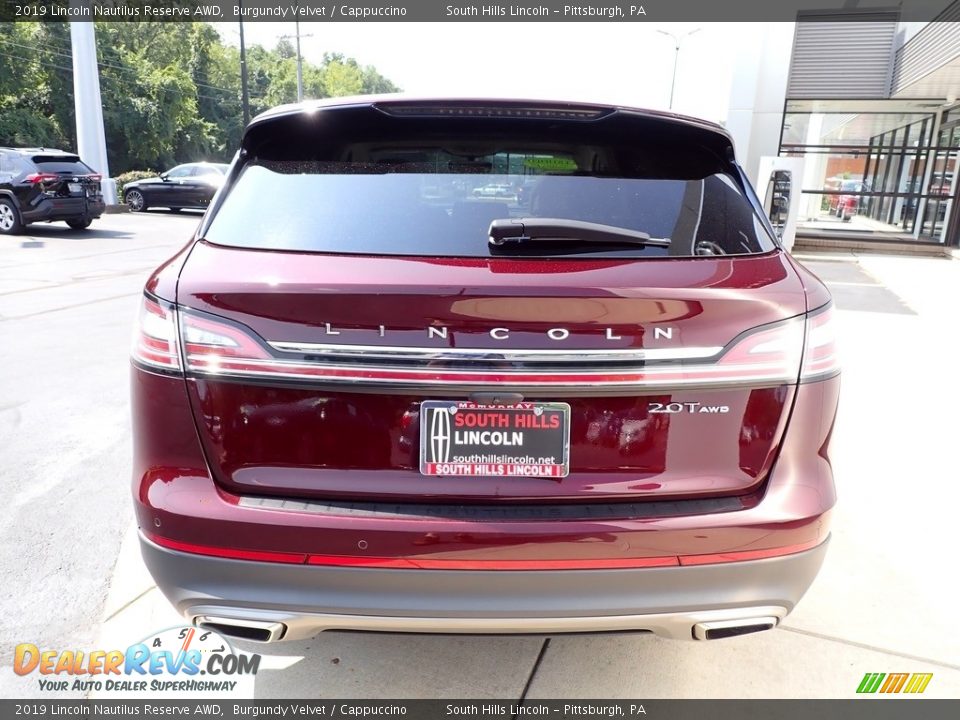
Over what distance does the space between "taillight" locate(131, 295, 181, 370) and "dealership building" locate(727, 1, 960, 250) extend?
15697 mm

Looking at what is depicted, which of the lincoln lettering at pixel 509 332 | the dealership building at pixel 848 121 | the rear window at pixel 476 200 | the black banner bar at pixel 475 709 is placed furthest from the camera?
the dealership building at pixel 848 121

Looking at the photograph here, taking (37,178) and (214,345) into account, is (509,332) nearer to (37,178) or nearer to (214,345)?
(214,345)

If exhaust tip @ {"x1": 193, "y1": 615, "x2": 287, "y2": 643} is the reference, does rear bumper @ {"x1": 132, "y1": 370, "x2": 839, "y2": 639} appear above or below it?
above

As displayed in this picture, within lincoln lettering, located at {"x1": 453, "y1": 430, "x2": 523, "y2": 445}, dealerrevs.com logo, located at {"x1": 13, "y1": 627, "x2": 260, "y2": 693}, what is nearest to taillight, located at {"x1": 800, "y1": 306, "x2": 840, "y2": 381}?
lincoln lettering, located at {"x1": 453, "y1": 430, "x2": 523, "y2": 445}

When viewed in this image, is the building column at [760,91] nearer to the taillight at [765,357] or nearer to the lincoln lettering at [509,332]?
the taillight at [765,357]

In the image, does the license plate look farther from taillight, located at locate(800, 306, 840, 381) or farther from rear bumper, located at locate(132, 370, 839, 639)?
taillight, located at locate(800, 306, 840, 381)

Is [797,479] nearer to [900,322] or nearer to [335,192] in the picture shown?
[335,192]

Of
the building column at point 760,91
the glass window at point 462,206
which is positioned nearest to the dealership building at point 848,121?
the building column at point 760,91

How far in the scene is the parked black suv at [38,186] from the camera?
48.3 feet

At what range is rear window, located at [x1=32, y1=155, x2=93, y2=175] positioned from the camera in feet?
48.4

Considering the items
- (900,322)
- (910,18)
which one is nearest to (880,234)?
(910,18)

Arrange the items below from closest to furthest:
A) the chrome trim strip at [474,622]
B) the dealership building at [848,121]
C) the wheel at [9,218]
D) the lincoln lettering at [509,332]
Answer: the lincoln lettering at [509,332] < the chrome trim strip at [474,622] < the wheel at [9,218] < the dealership building at [848,121]

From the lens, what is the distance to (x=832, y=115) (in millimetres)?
18406

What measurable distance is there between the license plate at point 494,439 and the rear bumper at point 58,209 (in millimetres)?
16182
